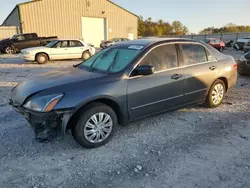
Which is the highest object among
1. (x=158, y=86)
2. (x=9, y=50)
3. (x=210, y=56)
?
(x=210, y=56)

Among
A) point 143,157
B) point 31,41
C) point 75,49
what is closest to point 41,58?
point 75,49

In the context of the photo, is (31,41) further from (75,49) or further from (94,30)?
(94,30)

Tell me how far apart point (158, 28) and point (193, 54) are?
58562mm

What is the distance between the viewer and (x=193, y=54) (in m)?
4.46

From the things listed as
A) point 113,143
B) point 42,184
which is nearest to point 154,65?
point 113,143

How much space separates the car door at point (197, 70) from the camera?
4.29 metres

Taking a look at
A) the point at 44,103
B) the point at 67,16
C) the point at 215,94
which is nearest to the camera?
the point at 44,103

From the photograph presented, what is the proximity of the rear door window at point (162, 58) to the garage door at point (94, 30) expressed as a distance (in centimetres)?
2425

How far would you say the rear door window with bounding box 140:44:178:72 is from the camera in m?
3.83

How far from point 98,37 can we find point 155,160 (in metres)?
26.4

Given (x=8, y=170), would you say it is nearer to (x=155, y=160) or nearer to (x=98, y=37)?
(x=155, y=160)

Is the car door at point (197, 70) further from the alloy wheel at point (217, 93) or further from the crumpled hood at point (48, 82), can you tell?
the crumpled hood at point (48, 82)

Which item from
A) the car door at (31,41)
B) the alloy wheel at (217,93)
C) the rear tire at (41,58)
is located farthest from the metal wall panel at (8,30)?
the alloy wheel at (217,93)

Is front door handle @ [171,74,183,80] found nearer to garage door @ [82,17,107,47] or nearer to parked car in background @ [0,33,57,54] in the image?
parked car in background @ [0,33,57,54]
